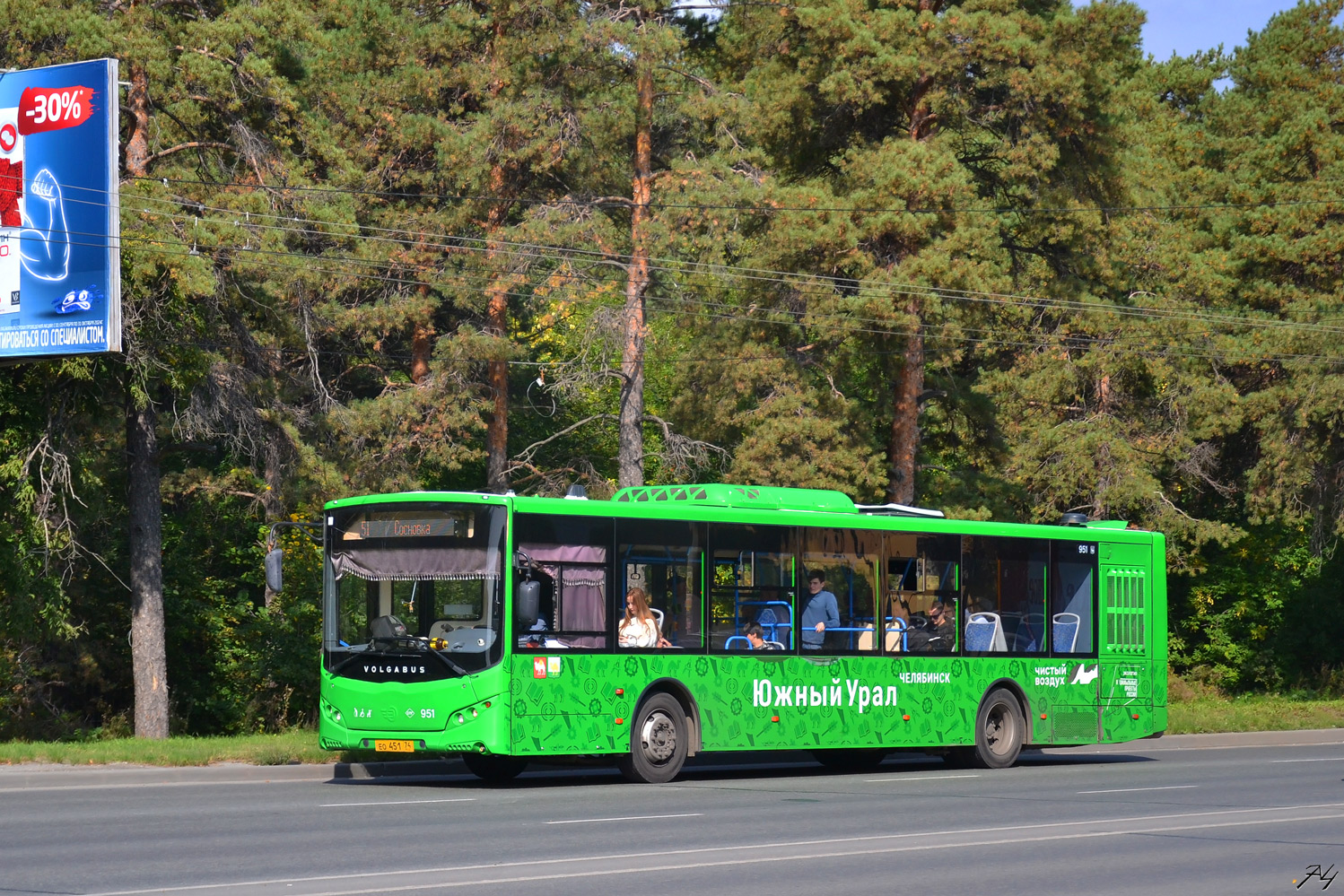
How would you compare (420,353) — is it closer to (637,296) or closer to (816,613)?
(637,296)

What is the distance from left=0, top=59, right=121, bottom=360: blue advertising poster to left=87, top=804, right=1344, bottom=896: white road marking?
50.9 feet

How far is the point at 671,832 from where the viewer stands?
13.6m

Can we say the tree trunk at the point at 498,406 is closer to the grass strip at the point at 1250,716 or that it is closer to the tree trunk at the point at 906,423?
the tree trunk at the point at 906,423

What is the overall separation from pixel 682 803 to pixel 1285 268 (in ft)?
111

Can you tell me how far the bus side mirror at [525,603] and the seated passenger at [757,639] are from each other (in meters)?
3.18

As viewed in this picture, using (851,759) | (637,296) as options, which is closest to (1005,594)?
(851,759)

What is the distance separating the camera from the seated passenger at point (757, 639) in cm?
1991

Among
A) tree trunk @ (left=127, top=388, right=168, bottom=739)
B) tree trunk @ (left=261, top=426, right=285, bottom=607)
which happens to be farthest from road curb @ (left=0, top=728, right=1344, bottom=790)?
tree trunk @ (left=127, top=388, right=168, bottom=739)

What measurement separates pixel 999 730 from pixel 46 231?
15.4 metres

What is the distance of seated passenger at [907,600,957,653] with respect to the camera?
70.7 feet

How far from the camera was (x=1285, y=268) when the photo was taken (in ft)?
148

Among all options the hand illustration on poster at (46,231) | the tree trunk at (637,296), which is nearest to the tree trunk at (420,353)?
the tree trunk at (637,296)

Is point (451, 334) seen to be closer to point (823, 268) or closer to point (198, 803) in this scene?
point (823, 268)

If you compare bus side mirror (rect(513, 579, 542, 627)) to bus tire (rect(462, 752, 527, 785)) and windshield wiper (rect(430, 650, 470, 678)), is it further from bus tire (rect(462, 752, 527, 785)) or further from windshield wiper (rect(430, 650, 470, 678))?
bus tire (rect(462, 752, 527, 785))
